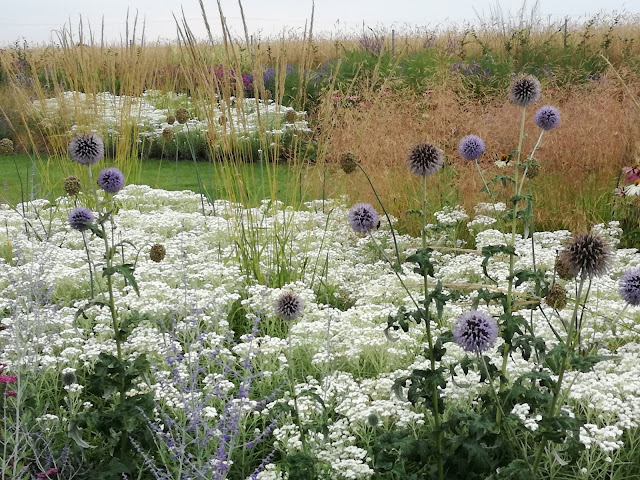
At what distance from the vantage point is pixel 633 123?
6039 mm

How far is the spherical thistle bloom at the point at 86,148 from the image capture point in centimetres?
286

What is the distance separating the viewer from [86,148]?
2.87 metres

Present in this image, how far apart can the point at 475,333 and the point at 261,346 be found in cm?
144

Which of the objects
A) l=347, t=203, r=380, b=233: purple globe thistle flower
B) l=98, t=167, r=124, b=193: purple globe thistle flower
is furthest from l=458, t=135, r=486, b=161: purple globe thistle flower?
l=98, t=167, r=124, b=193: purple globe thistle flower

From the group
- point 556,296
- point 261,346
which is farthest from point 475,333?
point 261,346

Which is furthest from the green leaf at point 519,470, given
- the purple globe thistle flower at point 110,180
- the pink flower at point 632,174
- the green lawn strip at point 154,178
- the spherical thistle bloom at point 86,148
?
the green lawn strip at point 154,178

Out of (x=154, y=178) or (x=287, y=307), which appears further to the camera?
(x=154, y=178)

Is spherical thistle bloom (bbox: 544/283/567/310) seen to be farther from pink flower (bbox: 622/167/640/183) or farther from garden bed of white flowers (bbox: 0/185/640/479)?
pink flower (bbox: 622/167/640/183)

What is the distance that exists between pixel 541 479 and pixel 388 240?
341 cm

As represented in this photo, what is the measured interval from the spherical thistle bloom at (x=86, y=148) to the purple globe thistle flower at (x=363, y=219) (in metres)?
1.12

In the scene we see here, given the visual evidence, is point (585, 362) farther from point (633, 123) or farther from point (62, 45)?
point (62, 45)

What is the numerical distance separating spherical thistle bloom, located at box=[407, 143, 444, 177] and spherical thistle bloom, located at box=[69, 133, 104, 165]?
1309 mm

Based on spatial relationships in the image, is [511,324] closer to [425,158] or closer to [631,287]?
[631,287]

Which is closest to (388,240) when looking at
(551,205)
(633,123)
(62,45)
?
(551,205)
